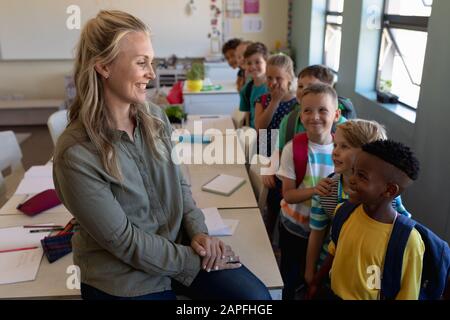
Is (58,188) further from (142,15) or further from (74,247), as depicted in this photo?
(142,15)

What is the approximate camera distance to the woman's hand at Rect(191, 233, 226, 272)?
132 centimetres

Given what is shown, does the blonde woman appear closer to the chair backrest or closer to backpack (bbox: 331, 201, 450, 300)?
backpack (bbox: 331, 201, 450, 300)

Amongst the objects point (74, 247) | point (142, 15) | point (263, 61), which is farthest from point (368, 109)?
point (142, 15)

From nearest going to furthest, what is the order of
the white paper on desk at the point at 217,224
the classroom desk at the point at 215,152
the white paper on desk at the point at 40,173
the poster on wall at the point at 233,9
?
the white paper on desk at the point at 217,224 → the white paper on desk at the point at 40,173 → the classroom desk at the point at 215,152 → the poster on wall at the point at 233,9

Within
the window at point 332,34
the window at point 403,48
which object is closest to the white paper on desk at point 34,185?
the window at point 403,48

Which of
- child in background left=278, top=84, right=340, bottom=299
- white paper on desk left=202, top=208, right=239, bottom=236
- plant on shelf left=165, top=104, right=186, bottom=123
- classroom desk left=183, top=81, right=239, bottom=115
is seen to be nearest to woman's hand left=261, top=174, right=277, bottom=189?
child in background left=278, top=84, right=340, bottom=299

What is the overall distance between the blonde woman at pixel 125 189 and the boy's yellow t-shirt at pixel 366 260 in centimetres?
25

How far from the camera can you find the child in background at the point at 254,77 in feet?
9.46

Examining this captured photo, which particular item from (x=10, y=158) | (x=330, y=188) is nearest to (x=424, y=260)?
(x=330, y=188)

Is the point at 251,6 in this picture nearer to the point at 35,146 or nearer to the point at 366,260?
the point at 35,146

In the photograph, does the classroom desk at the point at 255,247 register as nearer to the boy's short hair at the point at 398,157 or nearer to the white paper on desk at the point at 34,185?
the boy's short hair at the point at 398,157

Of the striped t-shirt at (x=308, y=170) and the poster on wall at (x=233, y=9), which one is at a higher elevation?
the poster on wall at (x=233, y=9)

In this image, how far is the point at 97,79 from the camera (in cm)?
120

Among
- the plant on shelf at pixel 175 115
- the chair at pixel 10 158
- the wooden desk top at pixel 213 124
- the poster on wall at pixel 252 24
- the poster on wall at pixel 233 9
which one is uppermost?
the poster on wall at pixel 233 9
